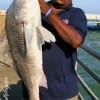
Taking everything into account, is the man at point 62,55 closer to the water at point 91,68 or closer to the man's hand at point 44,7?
the man's hand at point 44,7

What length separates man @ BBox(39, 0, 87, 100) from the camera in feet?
12.4

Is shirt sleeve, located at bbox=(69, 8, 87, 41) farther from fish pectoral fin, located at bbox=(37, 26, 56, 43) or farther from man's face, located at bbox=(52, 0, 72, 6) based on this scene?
fish pectoral fin, located at bbox=(37, 26, 56, 43)

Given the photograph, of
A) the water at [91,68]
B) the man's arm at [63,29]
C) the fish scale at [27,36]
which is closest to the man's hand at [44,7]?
the man's arm at [63,29]

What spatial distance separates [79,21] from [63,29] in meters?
0.22

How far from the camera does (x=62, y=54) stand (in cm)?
385

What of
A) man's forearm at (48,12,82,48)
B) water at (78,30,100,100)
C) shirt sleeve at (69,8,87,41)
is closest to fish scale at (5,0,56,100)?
man's forearm at (48,12,82,48)

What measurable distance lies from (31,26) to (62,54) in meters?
0.50

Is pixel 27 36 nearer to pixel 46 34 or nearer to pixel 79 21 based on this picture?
pixel 46 34

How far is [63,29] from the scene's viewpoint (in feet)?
12.0

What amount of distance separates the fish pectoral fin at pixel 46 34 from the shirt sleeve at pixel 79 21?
12.9 inches

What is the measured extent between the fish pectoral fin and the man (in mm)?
194

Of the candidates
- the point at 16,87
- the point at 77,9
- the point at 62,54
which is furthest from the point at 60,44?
the point at 16,87

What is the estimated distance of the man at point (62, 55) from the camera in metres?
3.78

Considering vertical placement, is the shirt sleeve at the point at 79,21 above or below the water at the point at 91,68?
above
